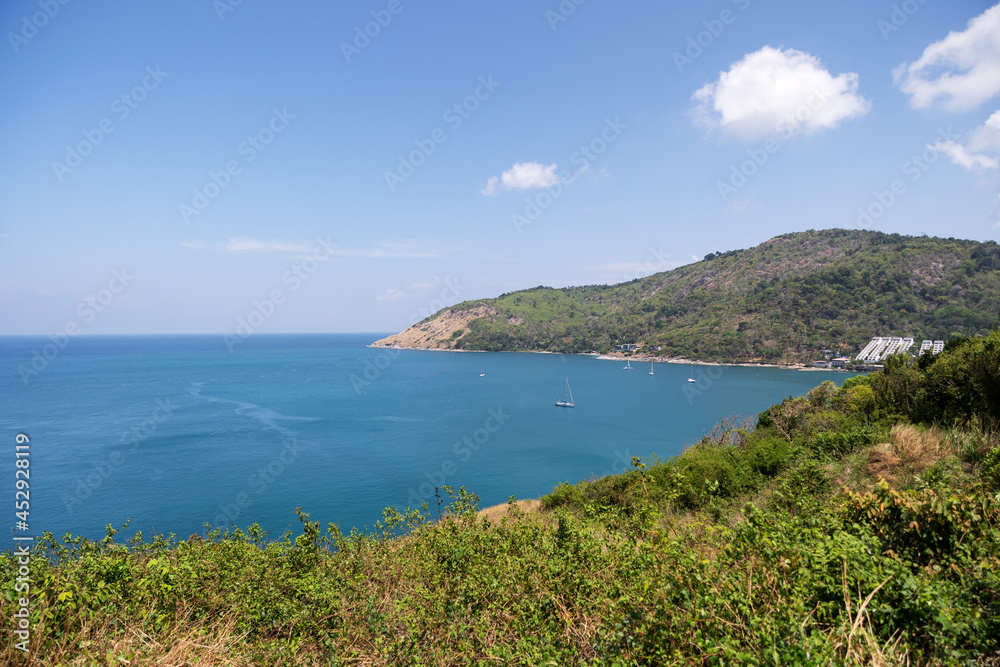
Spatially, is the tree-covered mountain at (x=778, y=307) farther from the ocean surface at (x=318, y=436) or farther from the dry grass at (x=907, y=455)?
the dry grass at (x=907, y=455)

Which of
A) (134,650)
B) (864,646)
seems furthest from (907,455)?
(134,650)

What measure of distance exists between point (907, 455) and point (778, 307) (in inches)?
4445

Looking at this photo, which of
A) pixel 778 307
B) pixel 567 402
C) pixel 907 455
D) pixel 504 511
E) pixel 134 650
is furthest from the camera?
pixel 778 307

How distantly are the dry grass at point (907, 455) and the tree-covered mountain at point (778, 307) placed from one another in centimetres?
9387

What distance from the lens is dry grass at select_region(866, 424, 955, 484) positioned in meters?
7.16

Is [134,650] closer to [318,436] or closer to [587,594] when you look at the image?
[587,594]

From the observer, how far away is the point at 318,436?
4262 cm

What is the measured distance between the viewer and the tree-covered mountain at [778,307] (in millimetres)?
88438

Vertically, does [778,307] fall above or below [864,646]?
above

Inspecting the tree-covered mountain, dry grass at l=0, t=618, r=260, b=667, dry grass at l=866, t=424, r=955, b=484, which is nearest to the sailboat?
the tree-covered mountain

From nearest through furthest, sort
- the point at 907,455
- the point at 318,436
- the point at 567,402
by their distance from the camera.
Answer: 1. the point at 907,455
2. the point at 318,436
3. the point at 567,402

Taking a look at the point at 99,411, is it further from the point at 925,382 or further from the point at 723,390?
the point at 723,390

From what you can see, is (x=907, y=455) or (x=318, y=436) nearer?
(x=907, y=455)

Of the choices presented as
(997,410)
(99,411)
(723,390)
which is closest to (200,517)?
(997,410)
